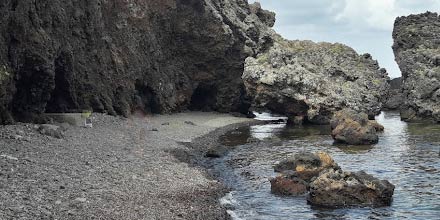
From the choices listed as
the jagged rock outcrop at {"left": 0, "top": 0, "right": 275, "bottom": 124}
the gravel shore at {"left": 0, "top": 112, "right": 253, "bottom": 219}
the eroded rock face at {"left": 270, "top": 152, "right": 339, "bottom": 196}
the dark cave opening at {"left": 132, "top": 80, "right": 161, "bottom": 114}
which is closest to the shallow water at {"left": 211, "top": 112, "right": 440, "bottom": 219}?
the eroded rock face at {"left": 270, "top": 152, "right": 339, "bottom": 196}

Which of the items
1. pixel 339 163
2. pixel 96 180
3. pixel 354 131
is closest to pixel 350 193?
pixel 339 163

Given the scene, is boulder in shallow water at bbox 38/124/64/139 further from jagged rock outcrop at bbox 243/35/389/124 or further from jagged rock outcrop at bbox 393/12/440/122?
jagged rock outcrop at bbox 393/12/440/122

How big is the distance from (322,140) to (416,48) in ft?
150

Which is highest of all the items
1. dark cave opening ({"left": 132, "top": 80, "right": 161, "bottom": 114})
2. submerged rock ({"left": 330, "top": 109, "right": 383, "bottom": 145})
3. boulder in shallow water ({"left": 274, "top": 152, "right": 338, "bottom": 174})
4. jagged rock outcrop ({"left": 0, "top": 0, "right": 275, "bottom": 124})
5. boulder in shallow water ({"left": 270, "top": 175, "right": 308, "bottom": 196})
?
jagged rock outcrop ({"left": 0, "top": 0, "right": 275, "bottom": 124})

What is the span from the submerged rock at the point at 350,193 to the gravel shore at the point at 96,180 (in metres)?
6.00

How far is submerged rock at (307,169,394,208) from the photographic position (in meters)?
26.5

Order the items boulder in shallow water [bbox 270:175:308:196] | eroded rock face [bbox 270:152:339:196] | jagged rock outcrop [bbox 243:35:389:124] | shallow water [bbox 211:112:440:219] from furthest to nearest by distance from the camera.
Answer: jagged rock outcrop [bbox 243:35:389:124], eroded rock face [bbox 270:152:339:196], boulder in shallow water [bbox 270:175:308:196], shallow water [bbox 211:112:440:219]

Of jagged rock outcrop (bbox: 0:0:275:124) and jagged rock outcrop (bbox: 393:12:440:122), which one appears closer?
jagged rock outcrop (bbox: 0:0:275:124)

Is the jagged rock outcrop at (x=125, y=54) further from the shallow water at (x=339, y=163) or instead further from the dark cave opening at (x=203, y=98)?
the shallow water at (x=339, y=163)

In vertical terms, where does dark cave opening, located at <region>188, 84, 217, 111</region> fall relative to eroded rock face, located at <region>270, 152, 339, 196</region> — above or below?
above

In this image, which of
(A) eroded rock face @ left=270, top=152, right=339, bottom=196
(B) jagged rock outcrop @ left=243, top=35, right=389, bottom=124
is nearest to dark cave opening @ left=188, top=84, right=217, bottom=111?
(B) jagged rock outcrop @ left=243, top=35, right=389, bottom=124

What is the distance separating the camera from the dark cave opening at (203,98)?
306 feet

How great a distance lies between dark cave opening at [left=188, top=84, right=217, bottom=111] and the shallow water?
1029 inches


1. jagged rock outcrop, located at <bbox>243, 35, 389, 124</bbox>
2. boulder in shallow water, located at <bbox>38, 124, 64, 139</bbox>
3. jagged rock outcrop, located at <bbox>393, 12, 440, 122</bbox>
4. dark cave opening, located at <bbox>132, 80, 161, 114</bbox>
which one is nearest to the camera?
boulder in shallow water, located at <bbox>38, 124, 64, 139</bbox>
